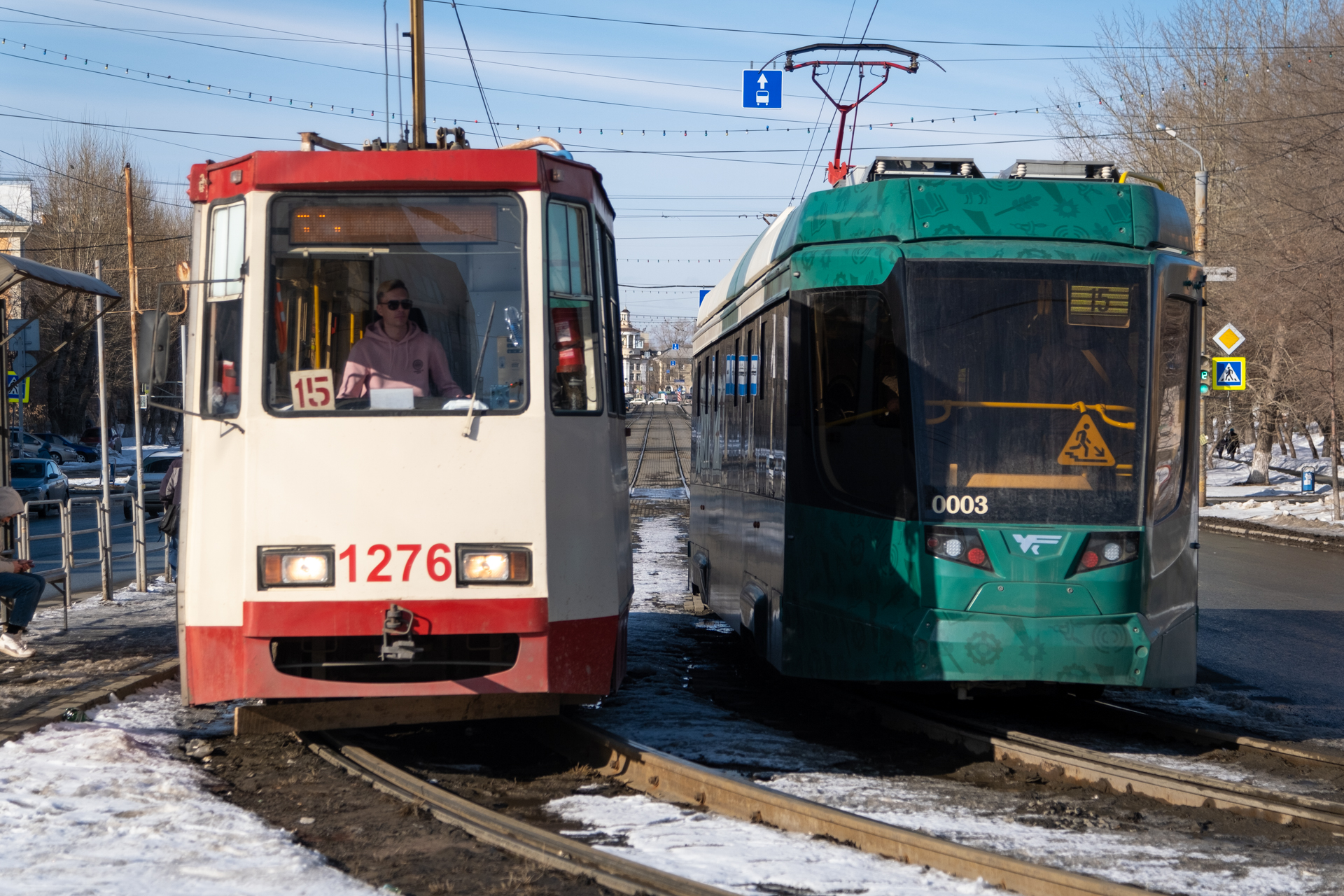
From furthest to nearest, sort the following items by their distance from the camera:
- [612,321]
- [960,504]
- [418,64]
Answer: [418,64], [960,504], [612,321]

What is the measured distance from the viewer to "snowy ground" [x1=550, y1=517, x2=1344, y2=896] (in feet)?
16.3

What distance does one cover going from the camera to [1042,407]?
7.23 meters

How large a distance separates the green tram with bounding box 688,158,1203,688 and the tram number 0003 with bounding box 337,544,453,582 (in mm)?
2363

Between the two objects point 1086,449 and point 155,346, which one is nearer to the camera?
point 155,346

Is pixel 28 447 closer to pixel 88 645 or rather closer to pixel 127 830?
pixel 88 645

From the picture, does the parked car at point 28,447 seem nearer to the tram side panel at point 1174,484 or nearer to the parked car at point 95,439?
the parked car at point 95,439

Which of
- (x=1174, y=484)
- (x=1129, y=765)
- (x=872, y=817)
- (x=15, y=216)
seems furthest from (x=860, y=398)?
(x=15, y=216)

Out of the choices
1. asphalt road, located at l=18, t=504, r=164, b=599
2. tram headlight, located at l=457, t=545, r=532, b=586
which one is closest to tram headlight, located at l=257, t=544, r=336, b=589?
tram headlight, located at l=457, t=545, r=532, b=586

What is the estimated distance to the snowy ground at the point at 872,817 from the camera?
496 cm

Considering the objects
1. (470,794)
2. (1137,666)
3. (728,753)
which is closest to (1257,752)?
(1137,666)

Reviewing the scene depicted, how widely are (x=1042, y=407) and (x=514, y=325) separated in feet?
9.47

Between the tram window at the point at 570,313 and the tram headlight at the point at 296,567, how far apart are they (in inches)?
49.1

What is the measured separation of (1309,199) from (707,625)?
1785cm

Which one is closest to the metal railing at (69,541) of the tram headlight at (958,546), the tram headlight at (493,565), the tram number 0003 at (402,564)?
the tram number 0003 at (402,564)
